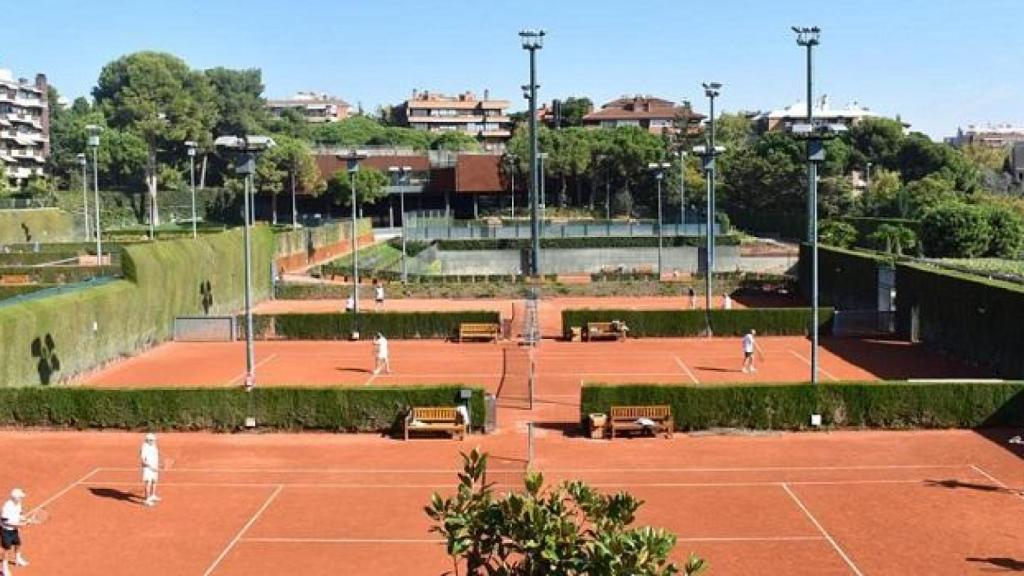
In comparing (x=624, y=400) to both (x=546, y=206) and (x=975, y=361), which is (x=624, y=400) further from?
(x=546, y=206)

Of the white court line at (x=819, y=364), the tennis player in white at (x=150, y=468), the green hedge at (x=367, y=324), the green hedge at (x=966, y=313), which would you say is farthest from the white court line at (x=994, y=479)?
the green hedge at (x=367, y=324)

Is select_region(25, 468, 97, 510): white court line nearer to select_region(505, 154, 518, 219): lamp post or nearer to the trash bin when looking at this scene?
the trash bin

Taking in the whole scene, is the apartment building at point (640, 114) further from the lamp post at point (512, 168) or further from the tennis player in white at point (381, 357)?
the tennis player in white at point (381, 357)

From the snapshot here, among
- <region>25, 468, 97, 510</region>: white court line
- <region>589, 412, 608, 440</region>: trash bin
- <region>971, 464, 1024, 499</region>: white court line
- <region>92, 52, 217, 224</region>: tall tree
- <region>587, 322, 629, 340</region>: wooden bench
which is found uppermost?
<region>92, 52, 217, 224</region>: tall tree

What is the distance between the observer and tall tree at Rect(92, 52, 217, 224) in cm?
11138

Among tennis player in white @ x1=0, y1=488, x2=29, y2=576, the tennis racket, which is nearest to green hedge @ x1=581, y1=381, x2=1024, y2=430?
the tennis racket

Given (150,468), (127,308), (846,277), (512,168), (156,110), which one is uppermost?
(156,110)

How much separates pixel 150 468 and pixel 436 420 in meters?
8.90

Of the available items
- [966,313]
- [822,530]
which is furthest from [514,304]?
[822,530]

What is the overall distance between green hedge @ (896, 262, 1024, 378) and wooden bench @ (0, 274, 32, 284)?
43.3 m

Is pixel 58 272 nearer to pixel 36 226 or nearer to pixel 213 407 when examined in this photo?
pixel 213 407

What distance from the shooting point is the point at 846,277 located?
57750 mm

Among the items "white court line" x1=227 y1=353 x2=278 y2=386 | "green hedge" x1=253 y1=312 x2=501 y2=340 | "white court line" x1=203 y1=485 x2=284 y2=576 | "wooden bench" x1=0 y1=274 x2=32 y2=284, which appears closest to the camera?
"white court line" x1=203 y1=485 x2=284 y2=576

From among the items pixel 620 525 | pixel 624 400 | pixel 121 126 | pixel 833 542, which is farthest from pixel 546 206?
pixel 620 525
